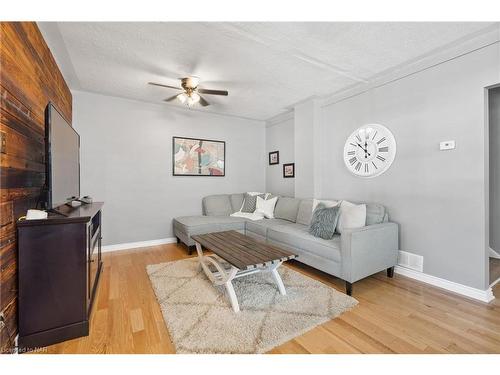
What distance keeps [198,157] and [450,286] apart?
3.90 meters

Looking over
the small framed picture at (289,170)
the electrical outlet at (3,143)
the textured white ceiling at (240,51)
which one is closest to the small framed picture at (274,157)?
the small framed picture at (289,170)

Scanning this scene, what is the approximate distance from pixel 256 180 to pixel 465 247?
351 cm

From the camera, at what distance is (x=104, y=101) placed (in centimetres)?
353

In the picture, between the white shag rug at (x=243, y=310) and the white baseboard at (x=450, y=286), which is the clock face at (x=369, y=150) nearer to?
the white baseboard at (x=450, y=286)

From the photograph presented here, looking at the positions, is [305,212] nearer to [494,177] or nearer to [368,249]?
[368,249]

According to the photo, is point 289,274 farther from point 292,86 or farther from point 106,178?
point 106,178

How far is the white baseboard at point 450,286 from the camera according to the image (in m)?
2.09

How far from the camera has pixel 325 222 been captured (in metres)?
2.64

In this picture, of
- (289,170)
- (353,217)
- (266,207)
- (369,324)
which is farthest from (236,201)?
(369,324)

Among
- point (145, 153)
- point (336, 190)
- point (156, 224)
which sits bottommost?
point (156, 224)

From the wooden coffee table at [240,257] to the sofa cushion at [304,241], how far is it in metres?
0.47

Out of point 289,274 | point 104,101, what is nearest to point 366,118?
point 289,274

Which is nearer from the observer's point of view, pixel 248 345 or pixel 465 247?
pixel 248 345

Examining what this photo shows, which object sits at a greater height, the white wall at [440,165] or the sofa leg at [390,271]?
the white wall at [440,165]
